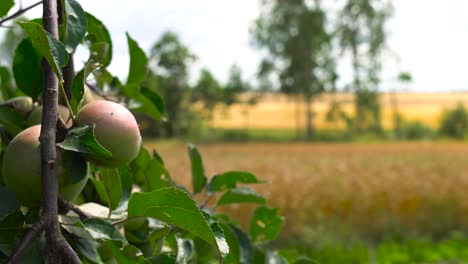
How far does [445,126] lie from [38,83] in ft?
80.4

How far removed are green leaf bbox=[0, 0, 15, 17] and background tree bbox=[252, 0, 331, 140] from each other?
20384 mm

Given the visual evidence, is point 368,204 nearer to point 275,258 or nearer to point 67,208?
point 275,258

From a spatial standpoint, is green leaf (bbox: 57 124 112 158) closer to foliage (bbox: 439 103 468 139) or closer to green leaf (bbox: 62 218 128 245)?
green leaf (bbox: 62 218 128 245)

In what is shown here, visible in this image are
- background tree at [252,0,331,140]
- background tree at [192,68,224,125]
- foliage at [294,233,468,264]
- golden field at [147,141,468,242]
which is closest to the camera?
foliage at [294,233,468,264]

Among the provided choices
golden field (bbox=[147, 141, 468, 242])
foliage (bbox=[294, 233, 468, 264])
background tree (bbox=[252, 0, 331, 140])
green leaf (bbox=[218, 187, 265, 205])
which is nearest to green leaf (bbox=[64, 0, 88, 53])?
green leaf (bbox=[218, 187, 265, 205])

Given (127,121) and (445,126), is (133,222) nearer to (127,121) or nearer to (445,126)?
(127,121)

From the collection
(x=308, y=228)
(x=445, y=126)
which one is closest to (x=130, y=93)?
(x=308, y=228)

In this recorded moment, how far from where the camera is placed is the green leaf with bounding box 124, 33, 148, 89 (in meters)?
0.53

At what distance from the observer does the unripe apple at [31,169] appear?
0.33 meters

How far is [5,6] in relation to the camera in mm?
442

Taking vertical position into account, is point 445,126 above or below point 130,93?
below

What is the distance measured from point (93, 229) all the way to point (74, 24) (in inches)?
6.1

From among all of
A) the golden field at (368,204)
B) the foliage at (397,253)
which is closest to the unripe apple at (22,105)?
the foliage at (397,253)

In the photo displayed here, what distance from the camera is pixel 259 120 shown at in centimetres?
3231
